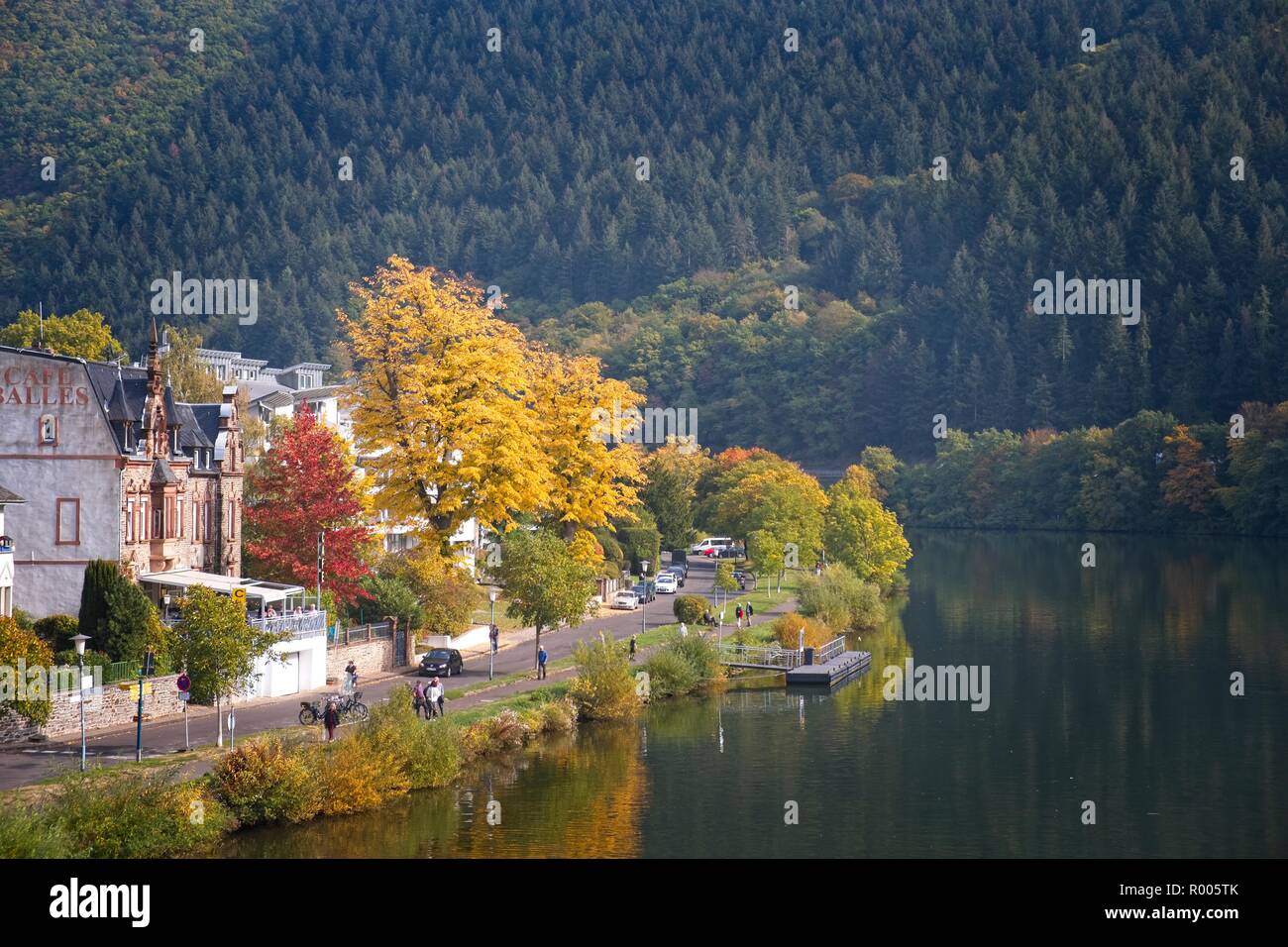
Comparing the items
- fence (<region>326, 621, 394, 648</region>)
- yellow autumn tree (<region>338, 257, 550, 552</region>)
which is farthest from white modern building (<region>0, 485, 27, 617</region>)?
yellow autumn tree (<region>338, 257, 550, 552</region>)

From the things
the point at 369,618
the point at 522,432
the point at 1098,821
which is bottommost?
the point at 1098,821

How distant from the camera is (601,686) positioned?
6206 centimetres

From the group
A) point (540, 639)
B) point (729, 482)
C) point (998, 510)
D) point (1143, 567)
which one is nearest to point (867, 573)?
point (729, 482)

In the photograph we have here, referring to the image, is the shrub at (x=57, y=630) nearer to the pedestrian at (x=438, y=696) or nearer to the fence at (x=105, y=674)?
the fence at (x=105, y=674)

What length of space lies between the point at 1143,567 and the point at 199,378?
7308 cm

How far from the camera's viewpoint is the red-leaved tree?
6638cm

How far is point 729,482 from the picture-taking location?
426 ft

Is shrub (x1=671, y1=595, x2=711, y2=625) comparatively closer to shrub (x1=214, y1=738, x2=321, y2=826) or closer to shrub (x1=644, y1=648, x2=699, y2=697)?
shrub (x1=644, y1=648, x2=699, y2=697)

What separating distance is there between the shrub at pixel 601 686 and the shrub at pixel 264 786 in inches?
688

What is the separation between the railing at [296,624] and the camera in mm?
56875

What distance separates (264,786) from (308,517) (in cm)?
2338

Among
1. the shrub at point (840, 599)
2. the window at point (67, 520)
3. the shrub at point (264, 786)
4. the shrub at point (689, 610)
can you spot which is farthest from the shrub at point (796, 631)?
the shrub at point (264, 786)

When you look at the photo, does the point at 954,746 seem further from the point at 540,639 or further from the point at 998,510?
the point at 998,510
